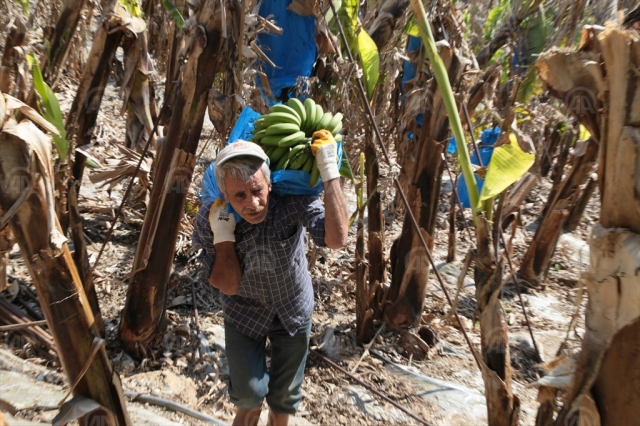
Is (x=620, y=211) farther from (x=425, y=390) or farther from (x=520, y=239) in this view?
(x=520, y=239)

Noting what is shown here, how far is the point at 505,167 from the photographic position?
4.57 ft

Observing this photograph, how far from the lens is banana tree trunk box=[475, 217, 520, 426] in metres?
1.40

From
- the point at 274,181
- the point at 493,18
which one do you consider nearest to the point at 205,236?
the point at 274,181

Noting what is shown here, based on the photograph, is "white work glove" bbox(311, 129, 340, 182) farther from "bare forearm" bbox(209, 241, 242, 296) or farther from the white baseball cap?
"bare forearm" bbox(209, 241, 242, 296)

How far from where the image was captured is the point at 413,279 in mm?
3000

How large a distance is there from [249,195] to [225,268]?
34 cm

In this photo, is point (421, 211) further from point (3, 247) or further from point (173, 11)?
point (3, 247)

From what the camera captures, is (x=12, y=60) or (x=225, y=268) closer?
(x=225, y=268)

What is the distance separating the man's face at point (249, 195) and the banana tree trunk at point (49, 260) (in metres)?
0.56

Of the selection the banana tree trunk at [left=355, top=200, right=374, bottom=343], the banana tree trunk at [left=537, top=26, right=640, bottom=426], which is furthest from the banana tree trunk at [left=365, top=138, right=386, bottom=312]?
the banana tree trunk at [left=537, top=26, right=640, bottom=426]

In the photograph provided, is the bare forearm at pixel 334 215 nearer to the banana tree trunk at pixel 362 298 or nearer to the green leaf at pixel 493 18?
the banana tree trunk at pixel 362 298

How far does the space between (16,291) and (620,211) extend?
305 cm

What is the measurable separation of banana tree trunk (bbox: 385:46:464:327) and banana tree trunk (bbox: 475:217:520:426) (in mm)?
1401

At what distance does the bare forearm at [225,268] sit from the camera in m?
1.79
